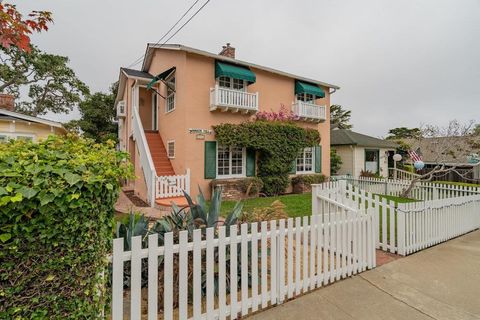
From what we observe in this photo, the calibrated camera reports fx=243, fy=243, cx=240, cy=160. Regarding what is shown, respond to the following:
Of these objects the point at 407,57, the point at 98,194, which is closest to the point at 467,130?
the point at 407,57

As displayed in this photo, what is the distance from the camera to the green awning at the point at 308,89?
1438cm

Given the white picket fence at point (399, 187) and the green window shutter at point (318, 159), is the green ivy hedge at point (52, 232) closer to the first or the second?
the white picket fence at point (399, 187)

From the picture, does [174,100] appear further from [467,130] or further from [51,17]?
[467,130]

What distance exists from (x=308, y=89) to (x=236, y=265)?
13.4m

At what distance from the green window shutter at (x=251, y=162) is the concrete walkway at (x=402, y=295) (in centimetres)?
838

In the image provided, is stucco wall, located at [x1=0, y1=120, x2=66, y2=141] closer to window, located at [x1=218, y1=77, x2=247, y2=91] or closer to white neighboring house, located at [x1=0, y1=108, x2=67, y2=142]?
white neighboring house, located at [x1=0, y1=108, x2=67, y2=142]

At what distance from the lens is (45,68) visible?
23.7 metres

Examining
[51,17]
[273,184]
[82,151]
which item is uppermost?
[51,17]

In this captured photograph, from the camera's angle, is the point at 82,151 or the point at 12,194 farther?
the point at 82,151

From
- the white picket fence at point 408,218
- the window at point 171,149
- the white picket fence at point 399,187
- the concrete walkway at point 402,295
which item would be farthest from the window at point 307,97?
the concrete walkway at point 402,295

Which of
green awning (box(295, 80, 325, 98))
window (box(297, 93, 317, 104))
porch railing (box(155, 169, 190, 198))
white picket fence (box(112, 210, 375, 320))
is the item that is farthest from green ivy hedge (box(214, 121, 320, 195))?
white picket fence (box(112, 210, 375, 320))

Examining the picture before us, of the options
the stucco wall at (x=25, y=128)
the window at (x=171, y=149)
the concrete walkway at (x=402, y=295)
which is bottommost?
the concrete walkway at (x=402, y=295)

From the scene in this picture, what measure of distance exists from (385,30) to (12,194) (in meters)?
15.4

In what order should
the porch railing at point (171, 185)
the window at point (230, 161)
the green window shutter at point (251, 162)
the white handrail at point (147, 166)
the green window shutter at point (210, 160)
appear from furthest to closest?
1. the green window shutter at point (251, 162)
2. the window at point (230, 161)
3. the green window shutter at point (210, 160)
4. the porch railing at point (171, 185)
5. the white handrail at point (147, 166)
